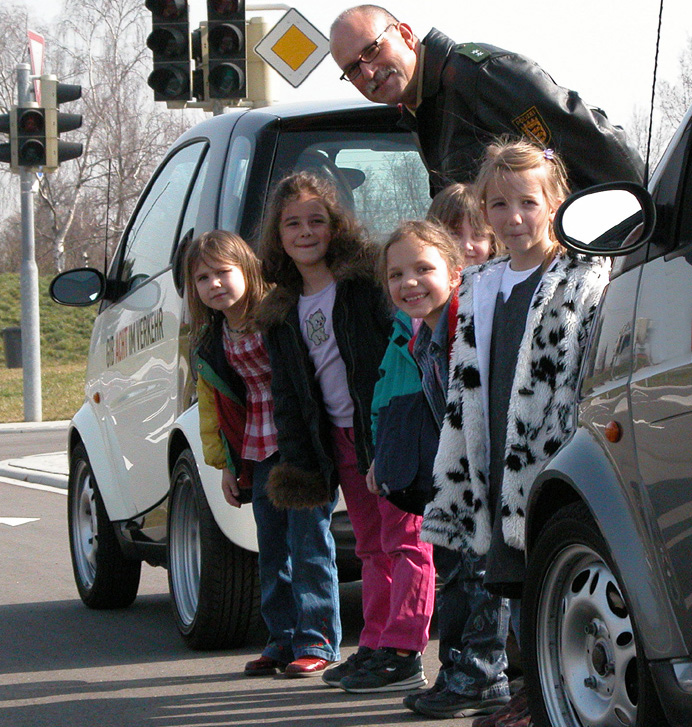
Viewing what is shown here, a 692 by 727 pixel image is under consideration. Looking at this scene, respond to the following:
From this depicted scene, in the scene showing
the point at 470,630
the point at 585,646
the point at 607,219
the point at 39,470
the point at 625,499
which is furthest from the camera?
the point at 39,470

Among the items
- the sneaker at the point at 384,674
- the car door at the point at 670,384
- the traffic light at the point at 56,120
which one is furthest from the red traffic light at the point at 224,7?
the car door at the point at 670,384

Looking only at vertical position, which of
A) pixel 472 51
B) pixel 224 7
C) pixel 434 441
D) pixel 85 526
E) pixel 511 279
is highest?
pixel 224 7

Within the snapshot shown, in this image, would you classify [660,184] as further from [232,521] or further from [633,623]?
[232,521]

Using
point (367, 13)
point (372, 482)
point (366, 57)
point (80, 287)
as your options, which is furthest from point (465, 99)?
point (80, 287)

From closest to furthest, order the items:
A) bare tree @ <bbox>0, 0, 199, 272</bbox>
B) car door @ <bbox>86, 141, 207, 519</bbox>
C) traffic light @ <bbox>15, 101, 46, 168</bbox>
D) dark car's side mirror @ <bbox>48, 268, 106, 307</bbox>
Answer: car door @ <bbox>86, 141, 207, 519</bbox>, dark car's side mirror @ <bbox>48, 268, 106, 307</bbox>, traffic light @ <bbox>15, 101, 46, 168</bbox>, bare tree @ <bbox>0, 0, 199, 272</bbox>

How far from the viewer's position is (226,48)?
36.5 ft

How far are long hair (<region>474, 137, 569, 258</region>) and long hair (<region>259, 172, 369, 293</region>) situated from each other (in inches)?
39.6

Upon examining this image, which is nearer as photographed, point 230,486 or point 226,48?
point 230,486

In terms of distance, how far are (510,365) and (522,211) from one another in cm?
41

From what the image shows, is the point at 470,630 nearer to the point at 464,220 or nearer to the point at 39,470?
the point at 464,220

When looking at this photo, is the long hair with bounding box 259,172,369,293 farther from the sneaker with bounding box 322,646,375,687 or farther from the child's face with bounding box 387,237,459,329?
the sneaker with bounding box 322,646,375,687

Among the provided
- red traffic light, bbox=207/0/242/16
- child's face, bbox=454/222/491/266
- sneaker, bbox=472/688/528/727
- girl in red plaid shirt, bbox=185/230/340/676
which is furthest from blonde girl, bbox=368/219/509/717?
red traffic light, bbox=207/0/242/16

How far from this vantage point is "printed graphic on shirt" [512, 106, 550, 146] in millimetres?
4441

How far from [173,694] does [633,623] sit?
240 cm
